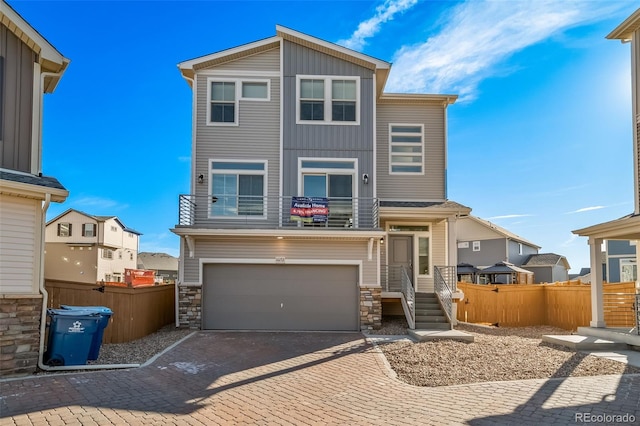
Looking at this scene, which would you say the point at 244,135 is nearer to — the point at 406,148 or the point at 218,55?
the point at 218,55

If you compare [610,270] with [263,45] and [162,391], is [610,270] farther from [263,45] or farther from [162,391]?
[162,391]

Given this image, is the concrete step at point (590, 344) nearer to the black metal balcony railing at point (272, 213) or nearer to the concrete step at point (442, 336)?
the concrete step at point (442, 336)

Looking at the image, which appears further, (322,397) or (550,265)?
(550,265)

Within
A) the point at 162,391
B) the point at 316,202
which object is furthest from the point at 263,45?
the point at 162,391

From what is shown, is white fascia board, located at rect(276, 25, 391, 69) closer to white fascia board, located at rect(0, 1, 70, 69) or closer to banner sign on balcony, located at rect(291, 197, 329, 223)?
banner sign on balcony, located at rect(291, 197, 329, 223)

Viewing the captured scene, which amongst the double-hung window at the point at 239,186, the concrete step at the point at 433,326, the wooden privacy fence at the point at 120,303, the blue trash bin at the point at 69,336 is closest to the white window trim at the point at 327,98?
the double-hung window at the point at 239,186

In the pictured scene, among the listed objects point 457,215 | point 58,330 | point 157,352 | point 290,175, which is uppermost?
point 290,175

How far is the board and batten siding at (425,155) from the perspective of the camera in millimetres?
16922

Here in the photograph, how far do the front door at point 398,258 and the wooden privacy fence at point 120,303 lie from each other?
301 inches

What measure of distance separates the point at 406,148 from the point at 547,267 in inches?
906

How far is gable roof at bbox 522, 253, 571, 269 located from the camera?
3488 cm

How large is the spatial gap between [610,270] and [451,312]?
20148mm

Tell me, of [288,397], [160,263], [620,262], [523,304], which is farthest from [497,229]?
[160,263]

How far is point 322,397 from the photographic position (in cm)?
700
